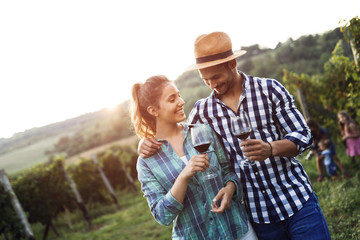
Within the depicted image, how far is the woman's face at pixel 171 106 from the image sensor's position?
2.02 meters

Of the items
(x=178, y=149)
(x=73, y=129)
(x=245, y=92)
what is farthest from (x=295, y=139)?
(x=73, y=129)

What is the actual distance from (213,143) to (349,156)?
17.2ft

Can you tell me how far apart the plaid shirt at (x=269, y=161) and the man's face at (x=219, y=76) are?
0.42 feet

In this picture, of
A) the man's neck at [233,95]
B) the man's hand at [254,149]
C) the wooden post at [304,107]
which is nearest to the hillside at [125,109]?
the wooden post at [304,107]

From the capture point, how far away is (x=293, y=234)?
6.49 ft

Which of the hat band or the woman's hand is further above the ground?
the hat band

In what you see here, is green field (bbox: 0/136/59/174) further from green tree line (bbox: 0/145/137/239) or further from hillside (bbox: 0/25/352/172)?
green tree line (bbox: 0/145/137/239)

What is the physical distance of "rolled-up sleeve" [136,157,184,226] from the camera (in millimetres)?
1735

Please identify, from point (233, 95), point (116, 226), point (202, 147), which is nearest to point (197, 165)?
point (202, 147)

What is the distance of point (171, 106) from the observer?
2020 mm

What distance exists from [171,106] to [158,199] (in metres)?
0.64

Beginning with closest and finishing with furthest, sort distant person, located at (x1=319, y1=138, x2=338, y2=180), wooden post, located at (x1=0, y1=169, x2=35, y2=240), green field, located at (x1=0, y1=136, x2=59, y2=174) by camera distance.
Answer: distant person, located at (x1=319, y1=138, x2=338, y2=180) < wooden post, located at (x1=0, y1=169, x2=35, y2=240) < green field, located at (x1=0, y1=136, x2=59, y2=174)

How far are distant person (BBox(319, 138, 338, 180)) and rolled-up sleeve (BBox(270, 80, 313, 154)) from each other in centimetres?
406

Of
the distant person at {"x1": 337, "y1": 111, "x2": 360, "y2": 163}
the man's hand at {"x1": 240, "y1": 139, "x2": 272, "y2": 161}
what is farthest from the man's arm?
the distant person at {"x1": 337, "y1": 111, "x2": 360, "y2": 163}
